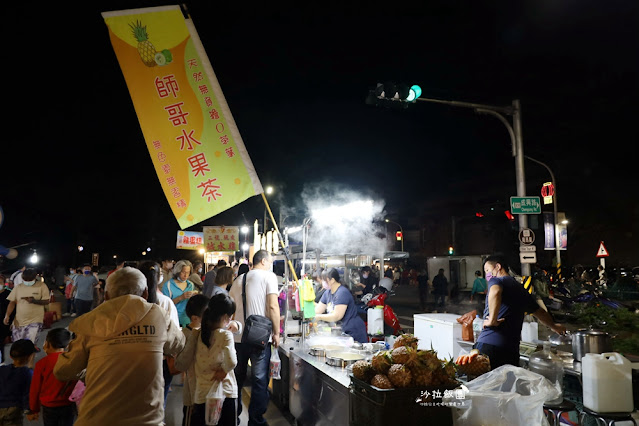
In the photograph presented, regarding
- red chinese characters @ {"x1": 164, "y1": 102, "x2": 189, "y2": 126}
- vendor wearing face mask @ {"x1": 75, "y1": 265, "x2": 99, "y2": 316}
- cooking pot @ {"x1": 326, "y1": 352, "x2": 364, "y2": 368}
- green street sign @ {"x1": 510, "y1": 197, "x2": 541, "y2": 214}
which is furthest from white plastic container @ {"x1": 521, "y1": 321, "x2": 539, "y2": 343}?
vendor wearing face mask @ {"x1": 75, "y1": 265, "x2": 99, "y2": 316}

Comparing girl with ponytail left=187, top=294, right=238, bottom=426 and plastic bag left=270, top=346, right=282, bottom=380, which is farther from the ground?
girl with ponytail left=187, top=294, right=238, bottom=426

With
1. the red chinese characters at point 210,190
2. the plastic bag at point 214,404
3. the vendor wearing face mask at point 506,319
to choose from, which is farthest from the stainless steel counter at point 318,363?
the red chinese characters at point 210,190

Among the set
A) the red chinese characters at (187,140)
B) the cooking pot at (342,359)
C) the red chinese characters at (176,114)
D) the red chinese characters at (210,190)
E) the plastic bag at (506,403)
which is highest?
the red chinese characters at (176,114)

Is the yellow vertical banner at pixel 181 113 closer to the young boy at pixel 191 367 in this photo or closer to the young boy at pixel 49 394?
the young boy at pixel 191 367

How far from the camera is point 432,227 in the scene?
150 feet

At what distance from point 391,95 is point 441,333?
15.1 feet

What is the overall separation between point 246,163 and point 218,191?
48 cm

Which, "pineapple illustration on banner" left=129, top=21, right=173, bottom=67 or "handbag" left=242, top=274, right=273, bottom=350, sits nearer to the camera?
"pineapple illustration on banner" left=129, top=21, right=173, bottom=67

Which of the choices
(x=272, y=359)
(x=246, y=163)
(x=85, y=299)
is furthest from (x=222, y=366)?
(x=85, y=299)

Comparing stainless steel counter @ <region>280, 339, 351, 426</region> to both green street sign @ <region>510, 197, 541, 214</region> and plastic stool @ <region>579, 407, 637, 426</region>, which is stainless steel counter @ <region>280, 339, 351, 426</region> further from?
green street sign @ <region>510, 197, 541, 214</region>

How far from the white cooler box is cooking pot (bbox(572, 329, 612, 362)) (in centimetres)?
183

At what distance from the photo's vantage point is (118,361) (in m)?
2.76

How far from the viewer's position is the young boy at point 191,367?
12.2 ft

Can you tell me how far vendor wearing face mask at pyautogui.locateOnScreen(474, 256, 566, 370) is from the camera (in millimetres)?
4598
